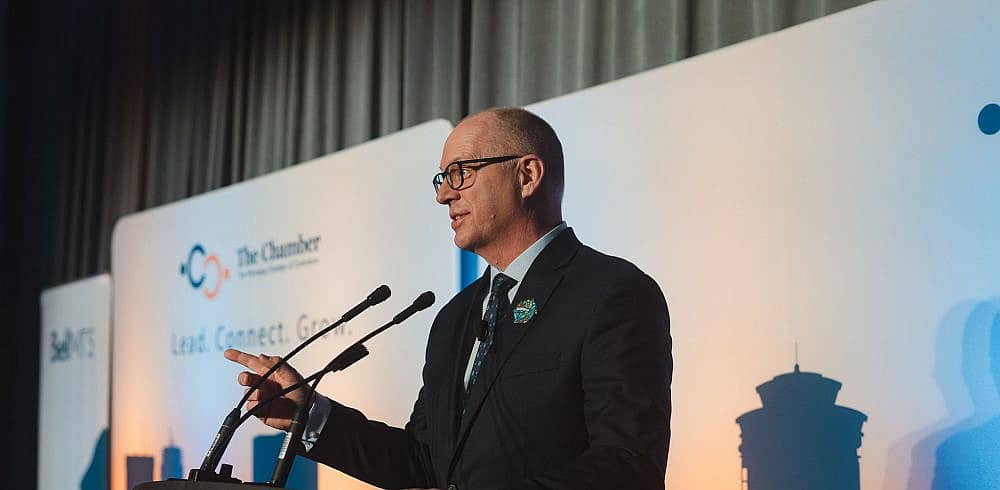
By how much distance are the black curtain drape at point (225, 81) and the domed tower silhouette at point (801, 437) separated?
1.24m

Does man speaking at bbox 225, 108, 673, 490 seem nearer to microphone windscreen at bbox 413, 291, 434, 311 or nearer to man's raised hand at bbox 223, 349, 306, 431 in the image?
man's raised hand at bbox 223, 349, 306, 431

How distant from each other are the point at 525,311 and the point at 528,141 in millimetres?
364

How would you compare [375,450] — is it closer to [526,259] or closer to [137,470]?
[526,259]

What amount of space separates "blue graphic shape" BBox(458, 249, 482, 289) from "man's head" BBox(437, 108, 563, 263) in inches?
53.4

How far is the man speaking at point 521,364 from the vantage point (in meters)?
1.95

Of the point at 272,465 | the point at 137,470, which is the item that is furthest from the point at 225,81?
the point at 272,465

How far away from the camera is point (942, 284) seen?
2453 mm

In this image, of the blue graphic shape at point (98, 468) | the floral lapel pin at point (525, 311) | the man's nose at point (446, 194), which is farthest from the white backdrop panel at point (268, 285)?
the floral lapel pin at point (525, 311)

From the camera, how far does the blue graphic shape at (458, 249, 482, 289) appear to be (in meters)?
3.71

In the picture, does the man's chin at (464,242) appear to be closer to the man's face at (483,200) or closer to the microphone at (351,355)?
the man's face at (483,200)

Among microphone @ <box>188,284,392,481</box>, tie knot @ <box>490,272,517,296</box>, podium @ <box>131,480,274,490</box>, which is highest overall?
tie knot @ <box>490,272,517,296</box>

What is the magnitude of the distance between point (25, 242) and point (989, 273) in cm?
669

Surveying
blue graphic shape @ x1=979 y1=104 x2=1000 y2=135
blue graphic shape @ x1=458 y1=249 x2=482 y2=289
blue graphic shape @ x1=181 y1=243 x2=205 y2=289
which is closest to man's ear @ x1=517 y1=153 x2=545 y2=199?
blue graphic shape @ x1=979 y1=104 x2=1000 y2=135

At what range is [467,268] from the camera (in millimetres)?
3729
